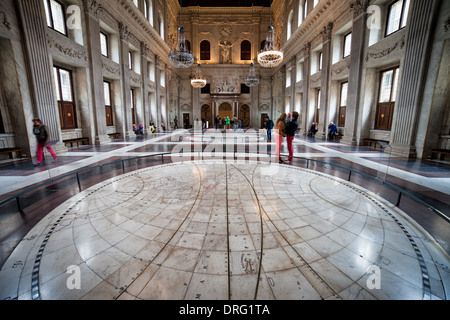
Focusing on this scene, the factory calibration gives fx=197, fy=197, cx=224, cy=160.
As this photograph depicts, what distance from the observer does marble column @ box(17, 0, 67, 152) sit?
698cm

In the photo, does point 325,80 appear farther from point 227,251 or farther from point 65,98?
point 65,98

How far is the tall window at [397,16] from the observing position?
27.1 feet

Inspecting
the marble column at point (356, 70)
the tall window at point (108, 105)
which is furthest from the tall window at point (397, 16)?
the tall window at point (108, 105)

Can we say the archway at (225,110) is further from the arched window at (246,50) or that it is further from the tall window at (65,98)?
the tall window at (65,98)

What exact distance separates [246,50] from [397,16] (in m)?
20.2

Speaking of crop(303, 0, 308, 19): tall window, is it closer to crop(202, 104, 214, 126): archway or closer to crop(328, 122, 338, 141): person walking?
crop(328, 122, 338, 141): person walking

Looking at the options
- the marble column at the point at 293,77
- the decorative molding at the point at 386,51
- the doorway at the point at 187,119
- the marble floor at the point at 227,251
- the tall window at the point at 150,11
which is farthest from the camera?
the doorway at the point at 187,119

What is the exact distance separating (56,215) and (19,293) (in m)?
1.61

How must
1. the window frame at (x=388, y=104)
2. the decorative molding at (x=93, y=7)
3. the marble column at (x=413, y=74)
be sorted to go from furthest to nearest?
the decorative molding at (x=93, y=7) → the window frame at (x=388, y=104) → the marble column at (x=413, y=74)

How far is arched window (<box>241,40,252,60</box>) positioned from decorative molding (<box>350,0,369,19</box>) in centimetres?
1740

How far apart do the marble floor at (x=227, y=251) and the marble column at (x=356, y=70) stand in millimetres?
8634

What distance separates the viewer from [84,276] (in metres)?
1.82

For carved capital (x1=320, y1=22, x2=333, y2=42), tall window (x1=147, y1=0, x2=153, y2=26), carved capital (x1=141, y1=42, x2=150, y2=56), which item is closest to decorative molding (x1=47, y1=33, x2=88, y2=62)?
carved capital (x1=141, y1=42, x2=150, y2=56)
